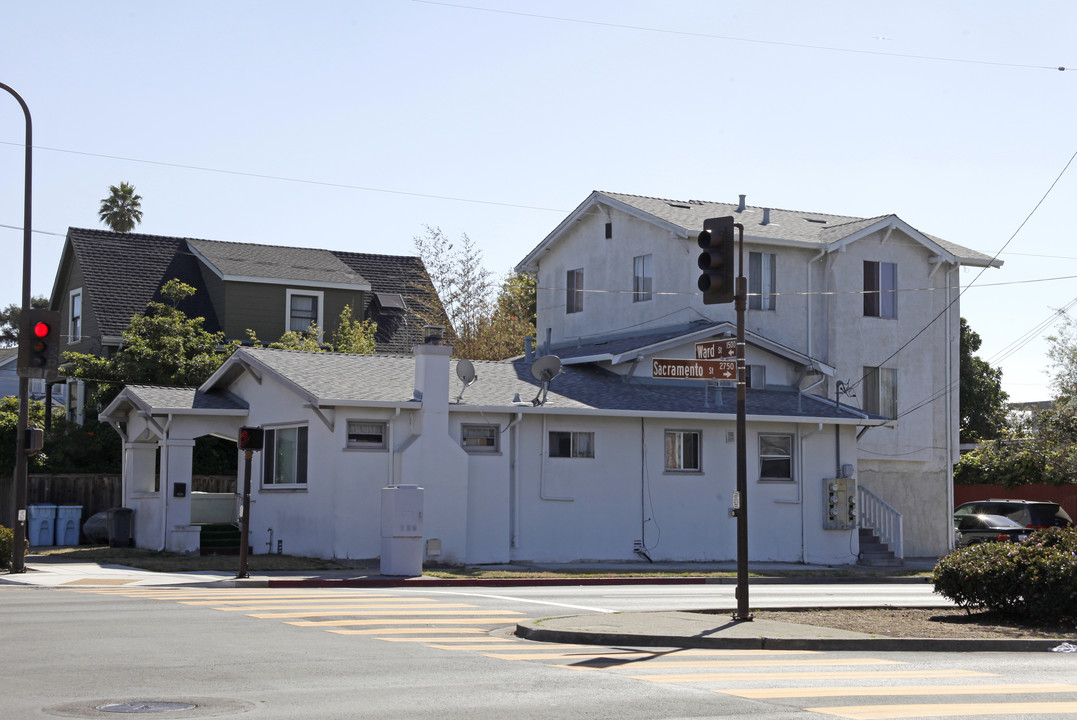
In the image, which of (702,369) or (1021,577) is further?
(702,369)

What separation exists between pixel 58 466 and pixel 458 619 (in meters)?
22.5

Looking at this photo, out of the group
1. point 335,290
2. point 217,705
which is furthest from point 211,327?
point 217,705

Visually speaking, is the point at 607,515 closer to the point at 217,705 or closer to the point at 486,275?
the point at 217,705

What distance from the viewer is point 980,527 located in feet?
107

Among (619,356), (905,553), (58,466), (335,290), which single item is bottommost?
(905,553)

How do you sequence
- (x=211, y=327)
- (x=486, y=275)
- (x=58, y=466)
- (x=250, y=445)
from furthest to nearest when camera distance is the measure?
1. (x=486, y=275)
2. (x=211, y=327)
3. (x=58, y=466)
4. (x=250, y=445)

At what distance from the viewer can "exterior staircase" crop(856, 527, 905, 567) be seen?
31359 millimetres

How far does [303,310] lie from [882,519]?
68.4ft

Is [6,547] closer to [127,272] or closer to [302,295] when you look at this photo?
[127,272]

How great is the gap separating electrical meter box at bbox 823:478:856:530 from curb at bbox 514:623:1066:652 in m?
17.1

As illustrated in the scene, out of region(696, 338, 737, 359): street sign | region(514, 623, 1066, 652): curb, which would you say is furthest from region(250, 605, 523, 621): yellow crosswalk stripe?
region(696, 338, 737, 359): street sign

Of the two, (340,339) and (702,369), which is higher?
(340,339)

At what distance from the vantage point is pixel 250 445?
867 inches

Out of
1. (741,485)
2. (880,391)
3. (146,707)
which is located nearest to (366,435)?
(741,485)
